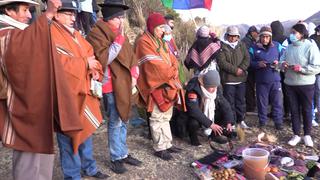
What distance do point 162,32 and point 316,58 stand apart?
223 centimetres

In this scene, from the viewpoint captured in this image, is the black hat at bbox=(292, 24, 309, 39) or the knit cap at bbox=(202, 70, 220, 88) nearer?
the knit cap at bbox=(202, 70, 220, 88)

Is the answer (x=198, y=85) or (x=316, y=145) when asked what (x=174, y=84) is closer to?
(x=198, y=85)

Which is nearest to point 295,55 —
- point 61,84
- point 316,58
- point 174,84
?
point 316,58

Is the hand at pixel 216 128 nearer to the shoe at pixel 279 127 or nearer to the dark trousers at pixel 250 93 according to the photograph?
the shoe at pixel 279 127

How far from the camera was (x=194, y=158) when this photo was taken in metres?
4.71

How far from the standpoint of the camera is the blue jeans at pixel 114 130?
403cm

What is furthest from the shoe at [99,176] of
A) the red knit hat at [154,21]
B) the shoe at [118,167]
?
the red knit hat at [154,21]

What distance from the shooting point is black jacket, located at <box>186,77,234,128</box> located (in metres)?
4.88

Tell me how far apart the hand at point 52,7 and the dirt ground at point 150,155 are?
1867 mm

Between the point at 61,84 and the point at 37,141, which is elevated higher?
the point at 61,84

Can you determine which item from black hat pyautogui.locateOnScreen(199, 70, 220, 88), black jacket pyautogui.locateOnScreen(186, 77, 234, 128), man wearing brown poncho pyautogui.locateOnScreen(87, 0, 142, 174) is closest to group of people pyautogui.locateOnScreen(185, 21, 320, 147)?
black jacket pyautogui.locateOnScreen(186, 77, 234, 128)

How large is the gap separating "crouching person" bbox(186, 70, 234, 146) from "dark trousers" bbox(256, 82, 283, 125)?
0.92 meters

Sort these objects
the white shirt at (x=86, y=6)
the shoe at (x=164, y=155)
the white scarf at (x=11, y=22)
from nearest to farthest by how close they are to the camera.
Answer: the white scarf at (x=11, y=22) → the shoe at (x=164, y=155) → the white shirt at (x=86, y=6)

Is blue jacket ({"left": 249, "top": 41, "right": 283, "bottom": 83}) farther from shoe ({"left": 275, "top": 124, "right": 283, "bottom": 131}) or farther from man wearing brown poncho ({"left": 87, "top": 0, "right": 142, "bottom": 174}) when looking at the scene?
man wearing brown poncho ({"left": 87, "top": 0, "right": 142, "bottom": 174})
